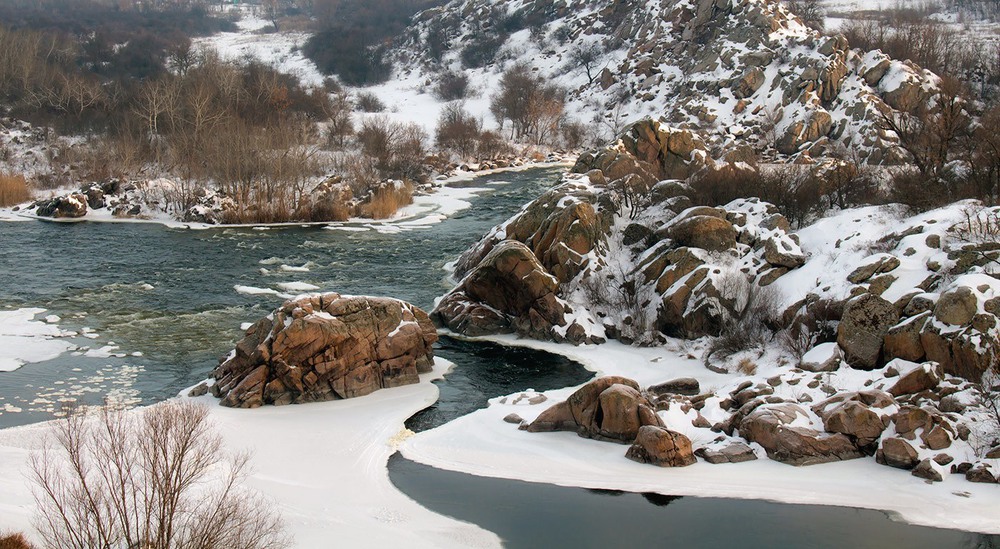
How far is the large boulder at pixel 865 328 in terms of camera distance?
66.7 ft

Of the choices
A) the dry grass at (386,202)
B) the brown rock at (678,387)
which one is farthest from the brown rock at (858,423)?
the dry grass at (386,202)

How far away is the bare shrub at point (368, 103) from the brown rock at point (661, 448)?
72.5m

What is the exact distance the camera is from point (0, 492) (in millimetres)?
14500

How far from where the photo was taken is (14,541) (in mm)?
12164

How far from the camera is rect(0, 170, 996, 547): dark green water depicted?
48.6 feet

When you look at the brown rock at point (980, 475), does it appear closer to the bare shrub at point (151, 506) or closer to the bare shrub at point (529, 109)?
the bare shrub at point (151, 506)

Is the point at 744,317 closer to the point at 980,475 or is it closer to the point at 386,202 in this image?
the point at 980,475

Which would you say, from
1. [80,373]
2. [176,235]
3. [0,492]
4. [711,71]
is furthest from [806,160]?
[0,492]

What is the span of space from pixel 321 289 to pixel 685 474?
1862cm

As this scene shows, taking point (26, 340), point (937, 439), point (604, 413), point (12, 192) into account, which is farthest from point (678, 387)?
point (12, 192)

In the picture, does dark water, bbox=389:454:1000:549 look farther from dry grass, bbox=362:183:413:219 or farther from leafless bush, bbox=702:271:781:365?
dry grass, bbox=362:183:413:219

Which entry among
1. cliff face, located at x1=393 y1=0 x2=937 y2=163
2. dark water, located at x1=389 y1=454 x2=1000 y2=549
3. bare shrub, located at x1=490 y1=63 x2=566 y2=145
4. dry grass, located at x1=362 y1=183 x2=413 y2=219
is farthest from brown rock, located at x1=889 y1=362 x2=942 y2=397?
bare shrub, located at x1=490 y1=63 x2=566 y2=145

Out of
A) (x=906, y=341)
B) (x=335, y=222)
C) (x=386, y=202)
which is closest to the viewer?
(x=906, y=341)

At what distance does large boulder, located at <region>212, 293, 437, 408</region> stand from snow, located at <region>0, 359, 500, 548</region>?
16.5 inches
